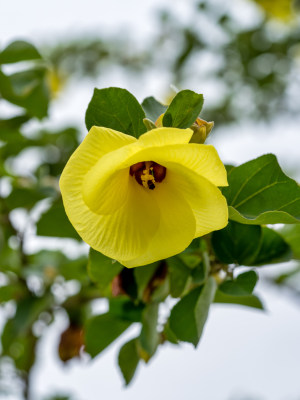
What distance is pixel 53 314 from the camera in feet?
4.18

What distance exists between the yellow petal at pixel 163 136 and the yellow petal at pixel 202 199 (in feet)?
0.14

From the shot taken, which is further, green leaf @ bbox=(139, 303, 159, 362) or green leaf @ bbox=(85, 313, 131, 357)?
green leaf @ bbox=(85, 313, 131, 357)

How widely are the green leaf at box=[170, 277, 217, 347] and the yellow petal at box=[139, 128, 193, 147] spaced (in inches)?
8.9

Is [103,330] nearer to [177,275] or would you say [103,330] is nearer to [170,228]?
[177,275]

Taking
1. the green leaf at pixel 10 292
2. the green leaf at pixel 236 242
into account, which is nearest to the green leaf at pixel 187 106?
the green leaf at pixel 236 242

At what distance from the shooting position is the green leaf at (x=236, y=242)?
653 millimetres

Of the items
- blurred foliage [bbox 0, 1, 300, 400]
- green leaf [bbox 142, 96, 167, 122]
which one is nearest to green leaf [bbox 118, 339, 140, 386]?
blurred foliage [bbox 0, 1, 300, 400]

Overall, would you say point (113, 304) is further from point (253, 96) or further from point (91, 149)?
point (253, 96)

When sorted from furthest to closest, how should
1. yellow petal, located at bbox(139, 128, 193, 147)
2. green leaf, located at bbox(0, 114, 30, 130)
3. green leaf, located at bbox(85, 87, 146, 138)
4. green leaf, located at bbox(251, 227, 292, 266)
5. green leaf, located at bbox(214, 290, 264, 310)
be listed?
green leaf, located at bbox(0, 114, 30, 130) → green leaf, located at bbox(214, 290, 264, 310) → green leaf, located at bbox(251, 227, 292, 266) → green leaf, located at bbox(85, 87, 146, 138) → yellow petal, located at bbox(139, 128, 193, 147)

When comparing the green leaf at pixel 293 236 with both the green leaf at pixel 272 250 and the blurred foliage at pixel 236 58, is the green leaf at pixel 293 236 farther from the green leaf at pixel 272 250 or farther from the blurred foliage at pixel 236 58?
the blurred foliage at pixel 236 58

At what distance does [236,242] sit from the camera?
65cm

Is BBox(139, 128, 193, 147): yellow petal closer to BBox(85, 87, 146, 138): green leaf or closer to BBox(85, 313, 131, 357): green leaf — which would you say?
BBox(85, 87, 146, 138): green leaf

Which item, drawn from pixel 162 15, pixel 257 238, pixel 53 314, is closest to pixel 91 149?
pixel 257 238

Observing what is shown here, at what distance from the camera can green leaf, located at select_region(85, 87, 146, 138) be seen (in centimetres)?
59
